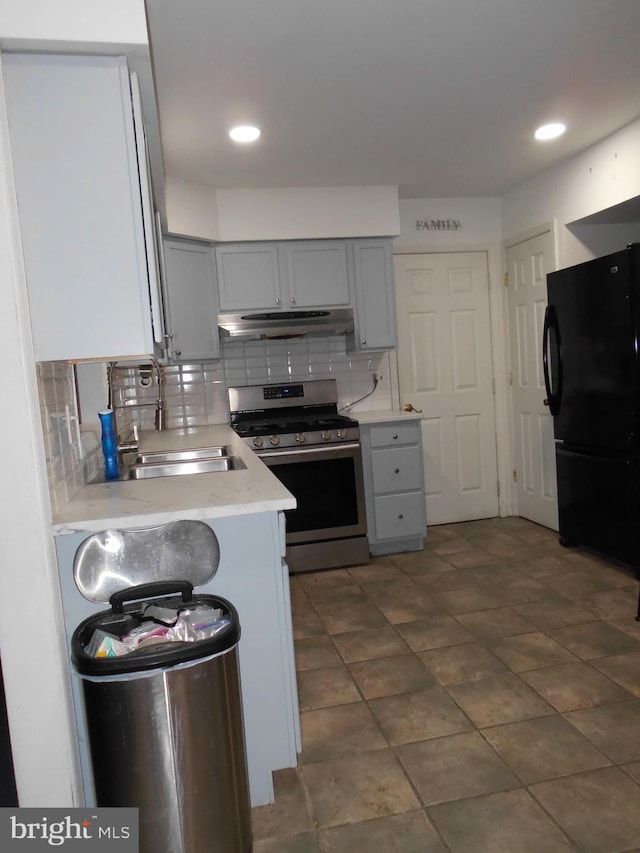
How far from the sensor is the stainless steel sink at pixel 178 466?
262 cm

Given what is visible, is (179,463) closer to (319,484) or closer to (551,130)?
(319,484)

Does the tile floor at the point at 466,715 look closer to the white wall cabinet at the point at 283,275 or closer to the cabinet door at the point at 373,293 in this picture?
the cabinet door at the point at 373,293

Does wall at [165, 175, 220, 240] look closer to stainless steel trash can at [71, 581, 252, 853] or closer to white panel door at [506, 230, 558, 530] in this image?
white panel door at [506, 230, 558, 530]

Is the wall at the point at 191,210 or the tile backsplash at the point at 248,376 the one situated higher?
the wall at the point at 191,210

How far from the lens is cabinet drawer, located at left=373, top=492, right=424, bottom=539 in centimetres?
396

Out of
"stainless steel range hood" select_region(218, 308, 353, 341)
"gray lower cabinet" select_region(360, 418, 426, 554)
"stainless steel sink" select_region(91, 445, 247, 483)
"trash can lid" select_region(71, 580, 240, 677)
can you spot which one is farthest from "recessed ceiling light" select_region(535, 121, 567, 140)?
"trash can lid" select_region(71, 580, 240, 677)

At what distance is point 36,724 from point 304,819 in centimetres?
76

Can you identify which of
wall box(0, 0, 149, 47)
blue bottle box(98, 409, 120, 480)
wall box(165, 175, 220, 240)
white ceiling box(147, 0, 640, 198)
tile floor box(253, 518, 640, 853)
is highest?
white ceiling box(147, 0, 640, 198)

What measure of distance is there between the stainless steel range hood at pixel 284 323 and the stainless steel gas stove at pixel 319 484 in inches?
23.7

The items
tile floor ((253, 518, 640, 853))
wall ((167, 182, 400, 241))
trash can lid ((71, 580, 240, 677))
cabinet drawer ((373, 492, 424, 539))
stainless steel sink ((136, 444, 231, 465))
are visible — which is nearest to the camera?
trash can lid ((71, 580, 240, 677))

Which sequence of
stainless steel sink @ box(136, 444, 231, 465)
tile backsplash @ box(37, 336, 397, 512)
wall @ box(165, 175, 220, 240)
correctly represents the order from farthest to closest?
tile backsplash @ box(37, 336, 397, 512) → wall @ box(165, 175, 220, 240) → stainless steel sink @ box(136, 444, 231, 465)

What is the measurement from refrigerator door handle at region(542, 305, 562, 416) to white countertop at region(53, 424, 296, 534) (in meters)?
2.20

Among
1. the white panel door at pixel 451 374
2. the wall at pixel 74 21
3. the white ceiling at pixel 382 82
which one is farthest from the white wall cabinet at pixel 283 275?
the wall at pixel 74 21

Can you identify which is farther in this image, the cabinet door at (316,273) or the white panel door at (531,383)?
the white panel door at (531,383)
